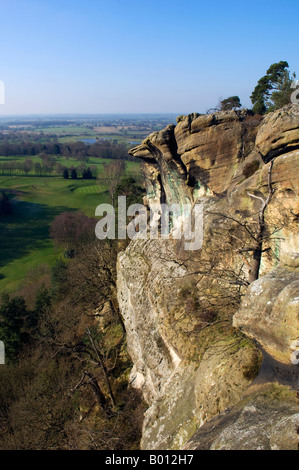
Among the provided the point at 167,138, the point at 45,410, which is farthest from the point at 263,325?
the point at 45,410

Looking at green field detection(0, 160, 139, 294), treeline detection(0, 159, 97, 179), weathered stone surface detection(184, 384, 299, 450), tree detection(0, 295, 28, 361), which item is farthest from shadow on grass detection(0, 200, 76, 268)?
weathered stone surface detection(184, 384, 299, 450)

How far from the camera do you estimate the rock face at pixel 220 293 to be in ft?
20.8

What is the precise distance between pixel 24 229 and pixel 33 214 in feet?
24.3

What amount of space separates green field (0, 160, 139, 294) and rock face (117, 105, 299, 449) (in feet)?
86.7

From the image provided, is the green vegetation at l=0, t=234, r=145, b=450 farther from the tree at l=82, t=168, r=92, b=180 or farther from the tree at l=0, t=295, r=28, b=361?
the tree at l=82, t=168, r=92, b=180

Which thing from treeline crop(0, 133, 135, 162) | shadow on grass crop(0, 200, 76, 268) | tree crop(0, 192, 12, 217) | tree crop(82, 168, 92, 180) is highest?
treeline crop(0, 133, 135, 162)

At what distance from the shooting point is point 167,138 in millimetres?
16906

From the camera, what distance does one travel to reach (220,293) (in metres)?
12.1

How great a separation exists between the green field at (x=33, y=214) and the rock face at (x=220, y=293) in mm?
26413

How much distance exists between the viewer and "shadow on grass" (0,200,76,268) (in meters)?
47.5
